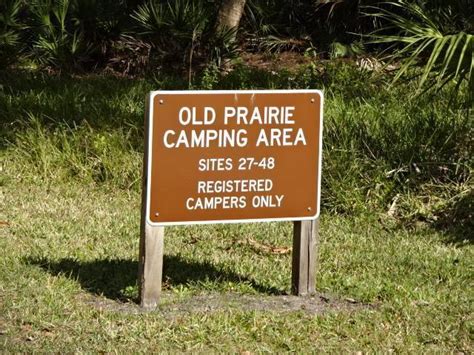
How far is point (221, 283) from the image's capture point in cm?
721

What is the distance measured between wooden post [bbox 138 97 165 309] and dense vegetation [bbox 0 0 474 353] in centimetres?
11

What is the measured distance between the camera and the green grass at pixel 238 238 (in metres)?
6.35

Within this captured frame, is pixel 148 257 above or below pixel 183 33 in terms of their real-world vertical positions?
below

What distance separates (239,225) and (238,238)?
0.37 m

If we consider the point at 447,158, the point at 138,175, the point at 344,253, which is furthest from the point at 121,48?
the point at 344,253

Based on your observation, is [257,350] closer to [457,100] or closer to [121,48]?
[457,100]

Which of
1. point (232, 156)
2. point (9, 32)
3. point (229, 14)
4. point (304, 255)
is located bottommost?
point (304, 255)

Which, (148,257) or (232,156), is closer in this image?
(148,257)

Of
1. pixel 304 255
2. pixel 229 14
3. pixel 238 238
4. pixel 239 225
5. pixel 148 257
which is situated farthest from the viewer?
pixel 229 14

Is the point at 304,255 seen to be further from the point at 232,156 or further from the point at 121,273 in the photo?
the point at 121,273

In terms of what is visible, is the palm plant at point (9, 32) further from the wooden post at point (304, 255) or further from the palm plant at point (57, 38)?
the wooden post at point (304, 255)

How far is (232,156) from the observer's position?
6.75m

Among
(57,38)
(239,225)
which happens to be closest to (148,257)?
Answer: (239,225)

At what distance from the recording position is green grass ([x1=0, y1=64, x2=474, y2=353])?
6352mm
